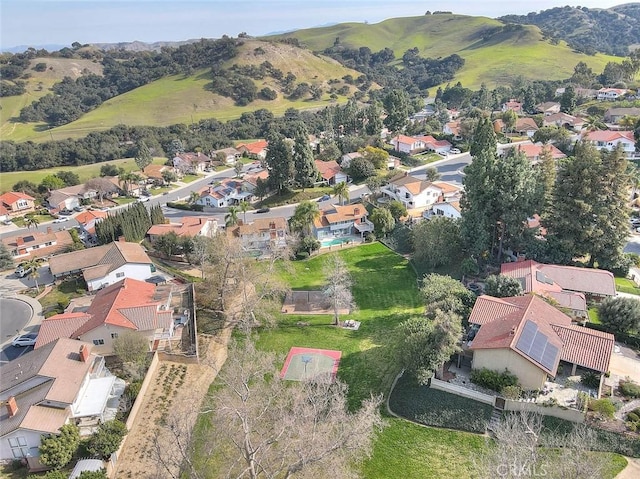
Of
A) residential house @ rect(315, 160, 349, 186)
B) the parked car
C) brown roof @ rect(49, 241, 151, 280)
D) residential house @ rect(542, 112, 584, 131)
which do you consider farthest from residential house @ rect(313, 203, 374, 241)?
residential house @ rect(542, 112, 584, 131)

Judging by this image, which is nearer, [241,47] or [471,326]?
[471,326]

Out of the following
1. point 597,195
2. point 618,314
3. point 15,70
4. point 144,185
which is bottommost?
point 144,185

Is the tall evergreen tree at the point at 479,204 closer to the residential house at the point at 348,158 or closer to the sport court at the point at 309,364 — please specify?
the sport court at the point at 309,364

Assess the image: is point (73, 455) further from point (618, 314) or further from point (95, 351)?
point (618, 314)

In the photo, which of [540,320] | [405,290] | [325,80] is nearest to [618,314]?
[540,320]

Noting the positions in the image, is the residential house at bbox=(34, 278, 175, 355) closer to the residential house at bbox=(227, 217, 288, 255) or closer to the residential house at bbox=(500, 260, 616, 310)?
the residential house at bbox=(227, 217, 288, 255)

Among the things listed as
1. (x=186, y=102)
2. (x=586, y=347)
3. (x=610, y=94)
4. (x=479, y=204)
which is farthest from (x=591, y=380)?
(x=186, y=102)

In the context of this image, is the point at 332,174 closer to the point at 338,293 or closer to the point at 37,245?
the point at 338,293

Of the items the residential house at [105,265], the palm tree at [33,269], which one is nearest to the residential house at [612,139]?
the residential house at [105,265]
